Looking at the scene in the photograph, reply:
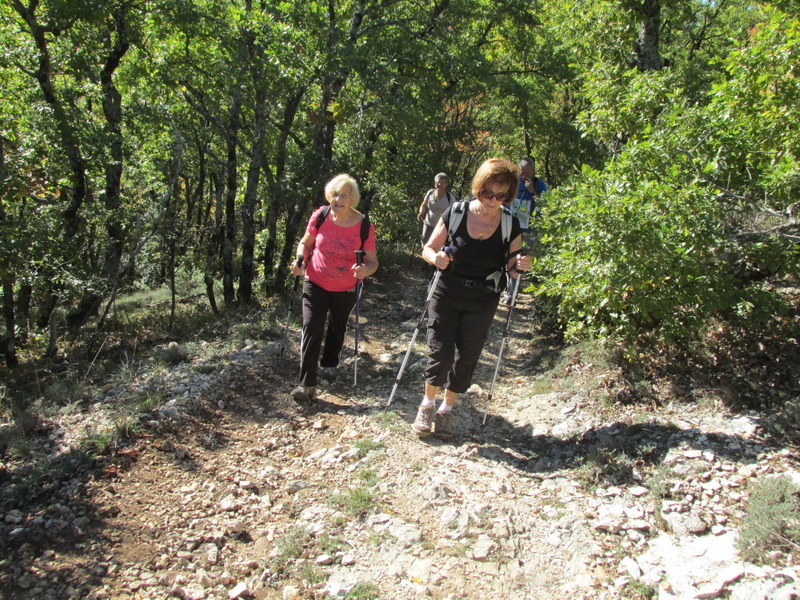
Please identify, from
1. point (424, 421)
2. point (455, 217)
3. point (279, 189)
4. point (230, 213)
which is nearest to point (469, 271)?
point (455, 217)

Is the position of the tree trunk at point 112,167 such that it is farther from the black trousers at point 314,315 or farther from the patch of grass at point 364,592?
the patch of grass at point 364,592

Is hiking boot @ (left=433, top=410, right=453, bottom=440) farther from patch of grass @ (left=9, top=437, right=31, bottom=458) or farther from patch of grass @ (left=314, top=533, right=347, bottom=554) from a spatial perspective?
patch of grass @ (left=9, top=437, right=31, bottom=458)

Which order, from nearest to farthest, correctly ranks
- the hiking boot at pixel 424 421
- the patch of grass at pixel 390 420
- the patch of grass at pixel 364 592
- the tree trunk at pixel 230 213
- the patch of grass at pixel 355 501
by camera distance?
1. the patch of grass at pixel 364 592
2. the patch of grass at pixel 355 501
3. the hiking boot at pixel 424 421
4. the patch of grass at pixel 390 420
5. the tree trunk at pixel 230 213

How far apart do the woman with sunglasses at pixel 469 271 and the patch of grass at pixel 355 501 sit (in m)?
1.21

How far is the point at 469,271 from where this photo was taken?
4445mm

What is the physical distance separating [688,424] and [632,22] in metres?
6.69

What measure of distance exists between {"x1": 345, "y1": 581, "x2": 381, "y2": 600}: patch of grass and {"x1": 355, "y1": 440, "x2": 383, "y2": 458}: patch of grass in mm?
1519

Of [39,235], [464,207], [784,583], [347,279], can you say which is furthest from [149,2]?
[784,583]

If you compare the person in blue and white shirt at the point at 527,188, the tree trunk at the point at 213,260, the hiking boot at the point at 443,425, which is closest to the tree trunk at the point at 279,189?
the tree trunk at the point at 213,260

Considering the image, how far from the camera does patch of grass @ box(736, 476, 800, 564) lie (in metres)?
2.84

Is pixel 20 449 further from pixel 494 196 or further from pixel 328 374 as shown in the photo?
pixel 494 196

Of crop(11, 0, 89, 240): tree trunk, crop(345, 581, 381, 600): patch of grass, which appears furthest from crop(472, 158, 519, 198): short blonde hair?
crop(11, 0, 89, 240): tree trunk

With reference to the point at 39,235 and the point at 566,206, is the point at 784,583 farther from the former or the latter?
the point at 39,235

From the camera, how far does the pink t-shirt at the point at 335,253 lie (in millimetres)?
5266
